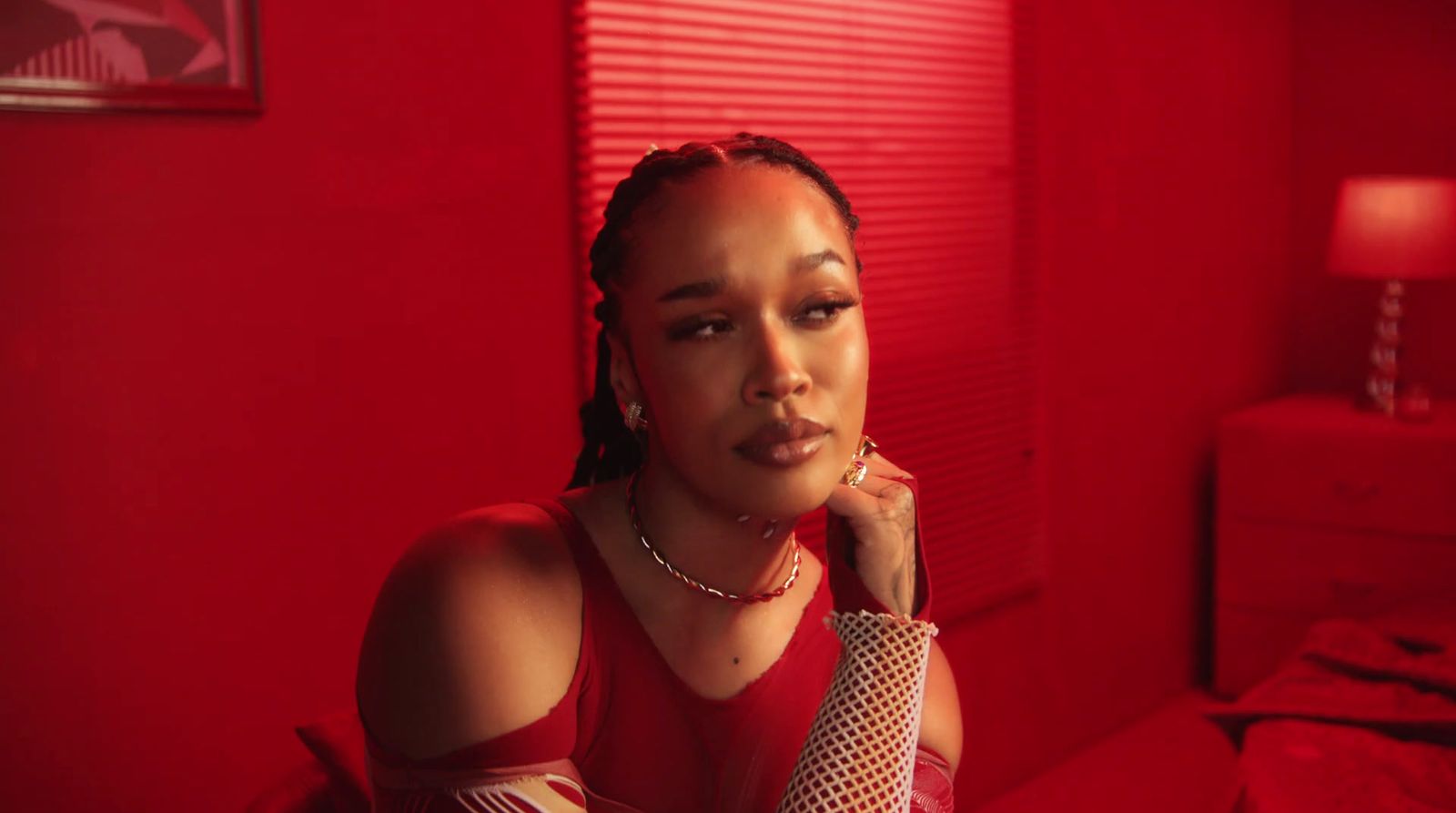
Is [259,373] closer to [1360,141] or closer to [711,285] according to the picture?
[711,285]

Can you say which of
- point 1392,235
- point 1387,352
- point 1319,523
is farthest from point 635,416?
point 1387,352

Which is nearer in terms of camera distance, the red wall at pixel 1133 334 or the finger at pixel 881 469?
the finger at pixel 881 469

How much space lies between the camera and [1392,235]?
347 cm

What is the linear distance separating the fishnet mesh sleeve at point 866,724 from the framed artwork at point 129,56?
47.0 inches

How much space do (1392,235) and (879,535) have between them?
2.93m

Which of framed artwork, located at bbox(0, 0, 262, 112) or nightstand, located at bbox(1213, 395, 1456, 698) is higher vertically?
framed artwork, located at bbox(0, 0, 262, 112)

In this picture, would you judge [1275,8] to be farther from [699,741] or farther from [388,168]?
[699,741]

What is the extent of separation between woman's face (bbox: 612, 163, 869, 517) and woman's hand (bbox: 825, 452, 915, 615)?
0.07 meters

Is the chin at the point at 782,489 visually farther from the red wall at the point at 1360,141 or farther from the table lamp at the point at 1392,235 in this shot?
the red wall at the point at 1360,141

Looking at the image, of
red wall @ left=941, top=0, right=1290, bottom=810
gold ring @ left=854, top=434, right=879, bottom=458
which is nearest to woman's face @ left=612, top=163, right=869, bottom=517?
gold ring @ left=854, top=434, right=879, bottom=458

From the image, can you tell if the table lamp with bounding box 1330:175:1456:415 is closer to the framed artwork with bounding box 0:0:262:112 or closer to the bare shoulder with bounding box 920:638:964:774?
the bare shoulder with bounding box 920:638:964:774

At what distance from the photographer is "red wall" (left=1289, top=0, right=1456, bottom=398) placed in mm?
3865

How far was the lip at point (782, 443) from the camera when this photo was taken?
1047 mm

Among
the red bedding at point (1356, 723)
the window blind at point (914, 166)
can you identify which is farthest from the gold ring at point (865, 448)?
the window blind at point (914, 166)
